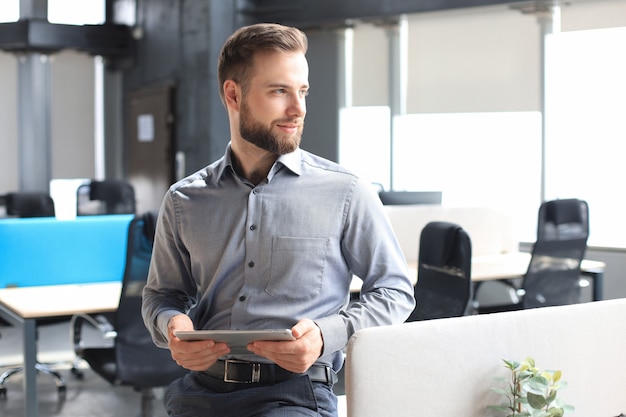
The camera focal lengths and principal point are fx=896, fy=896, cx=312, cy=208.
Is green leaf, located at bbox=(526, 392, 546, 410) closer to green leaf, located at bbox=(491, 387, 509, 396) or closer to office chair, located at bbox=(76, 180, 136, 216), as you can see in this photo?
green leaf, located at bbox=(491, 387, 509, 396)

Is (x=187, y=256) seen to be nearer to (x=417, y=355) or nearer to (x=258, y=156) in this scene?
(x=258, y=156)

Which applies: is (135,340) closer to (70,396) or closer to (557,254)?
(70,396)

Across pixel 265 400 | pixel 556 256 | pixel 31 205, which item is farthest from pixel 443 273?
pixel 31 205

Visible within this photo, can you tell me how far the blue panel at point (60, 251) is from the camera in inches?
189

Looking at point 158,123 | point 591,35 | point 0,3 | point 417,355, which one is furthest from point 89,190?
point 417,355

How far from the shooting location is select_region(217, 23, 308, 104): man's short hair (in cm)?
194

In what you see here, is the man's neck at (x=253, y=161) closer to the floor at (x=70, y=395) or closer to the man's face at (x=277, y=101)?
the man's face at (x=277, y=101)

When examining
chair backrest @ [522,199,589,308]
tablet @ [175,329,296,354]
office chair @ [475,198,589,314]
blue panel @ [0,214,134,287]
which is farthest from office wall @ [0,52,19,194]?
tablet @ [175,329,296,354]

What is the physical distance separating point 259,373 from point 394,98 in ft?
22.0

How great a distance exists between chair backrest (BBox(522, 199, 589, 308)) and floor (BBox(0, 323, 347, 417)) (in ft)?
4.11

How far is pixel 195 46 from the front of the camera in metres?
8.87

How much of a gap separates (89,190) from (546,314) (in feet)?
21.3

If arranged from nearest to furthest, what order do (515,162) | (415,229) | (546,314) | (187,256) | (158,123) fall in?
1. (546,314)
2. (187,256)
3. (415,229)
4. (515,162)
5. (158,123)

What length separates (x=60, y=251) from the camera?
4.89 m
